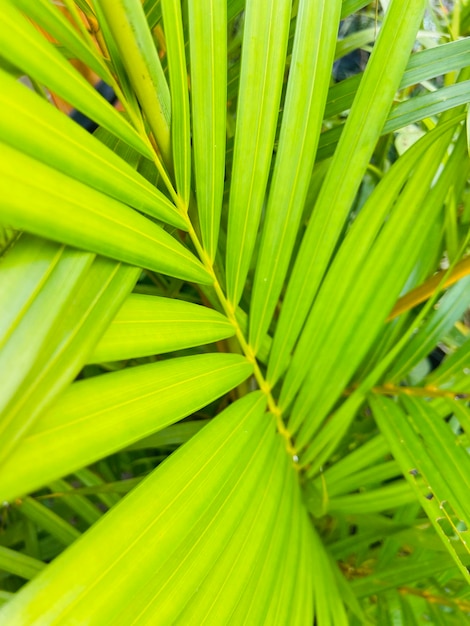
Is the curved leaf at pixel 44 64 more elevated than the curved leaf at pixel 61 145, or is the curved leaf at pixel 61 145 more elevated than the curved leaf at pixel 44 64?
the curved leaf at pixel 44 64

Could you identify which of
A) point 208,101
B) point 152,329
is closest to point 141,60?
point 208,101

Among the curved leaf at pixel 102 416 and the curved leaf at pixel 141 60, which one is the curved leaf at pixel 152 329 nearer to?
the curved leaf at pixel 102 416

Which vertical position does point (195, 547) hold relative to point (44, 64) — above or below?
below

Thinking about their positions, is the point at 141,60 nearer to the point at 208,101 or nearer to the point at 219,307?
the point at 208,101

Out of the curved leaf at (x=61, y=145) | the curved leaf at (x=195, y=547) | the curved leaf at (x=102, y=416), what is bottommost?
the curved leaf at (x=195, y=547)

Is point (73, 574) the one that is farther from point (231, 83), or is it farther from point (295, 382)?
point (231, 83)

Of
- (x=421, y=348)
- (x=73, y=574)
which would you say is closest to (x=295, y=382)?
(x=421, y=348)

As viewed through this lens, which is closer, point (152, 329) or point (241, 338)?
point (152, 329)

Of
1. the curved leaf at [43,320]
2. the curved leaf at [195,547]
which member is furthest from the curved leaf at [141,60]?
the curved leaf at [195,547]
